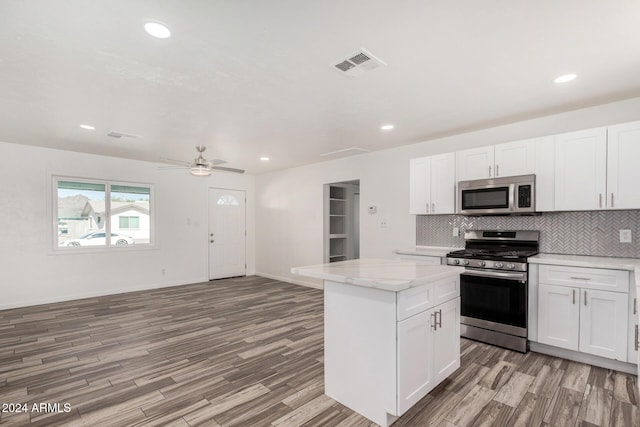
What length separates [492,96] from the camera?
9.98ft

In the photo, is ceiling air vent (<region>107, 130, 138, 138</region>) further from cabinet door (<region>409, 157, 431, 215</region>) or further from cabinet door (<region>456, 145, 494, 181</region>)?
cabinet door (<region>456, 145, 494, 181</region>)

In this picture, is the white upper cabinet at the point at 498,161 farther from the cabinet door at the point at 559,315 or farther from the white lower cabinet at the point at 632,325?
the white lower cabinet at the point at 632,325

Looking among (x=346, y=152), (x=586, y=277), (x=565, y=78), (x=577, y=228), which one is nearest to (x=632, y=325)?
(x=586, y=277)

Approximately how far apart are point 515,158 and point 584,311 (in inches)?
65.1

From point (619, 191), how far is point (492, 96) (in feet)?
4.72

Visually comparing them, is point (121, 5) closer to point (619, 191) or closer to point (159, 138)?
point (159, 138)

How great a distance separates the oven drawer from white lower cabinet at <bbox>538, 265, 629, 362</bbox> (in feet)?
3.88

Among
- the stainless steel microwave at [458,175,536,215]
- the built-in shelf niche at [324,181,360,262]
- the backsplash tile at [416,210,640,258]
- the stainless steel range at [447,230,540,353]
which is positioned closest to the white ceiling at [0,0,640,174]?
the stainless steel microwave at [458,175,536,215]

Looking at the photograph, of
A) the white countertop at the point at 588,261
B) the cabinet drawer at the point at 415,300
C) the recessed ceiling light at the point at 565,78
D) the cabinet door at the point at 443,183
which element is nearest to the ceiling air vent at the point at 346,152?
the cabinet door at the point at 443,183

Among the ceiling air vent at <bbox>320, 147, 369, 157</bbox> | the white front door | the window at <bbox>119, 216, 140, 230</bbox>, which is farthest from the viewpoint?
the white front door

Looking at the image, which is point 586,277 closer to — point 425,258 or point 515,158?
point 515,158

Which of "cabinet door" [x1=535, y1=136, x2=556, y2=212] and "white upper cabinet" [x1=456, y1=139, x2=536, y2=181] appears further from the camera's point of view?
"white upper cabinet" [x1=456, y1=139, x2=536, y2=181]

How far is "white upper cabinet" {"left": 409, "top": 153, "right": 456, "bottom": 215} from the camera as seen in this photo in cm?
402

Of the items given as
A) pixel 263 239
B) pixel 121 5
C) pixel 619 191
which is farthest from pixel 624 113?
pixel 263 239
